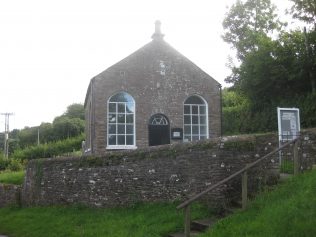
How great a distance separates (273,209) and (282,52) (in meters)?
17.2

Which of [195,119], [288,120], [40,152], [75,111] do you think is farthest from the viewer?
[75,111]

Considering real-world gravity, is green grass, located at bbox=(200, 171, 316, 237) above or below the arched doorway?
below

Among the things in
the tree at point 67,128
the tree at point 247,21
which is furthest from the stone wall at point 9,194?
the tree at point 67,128

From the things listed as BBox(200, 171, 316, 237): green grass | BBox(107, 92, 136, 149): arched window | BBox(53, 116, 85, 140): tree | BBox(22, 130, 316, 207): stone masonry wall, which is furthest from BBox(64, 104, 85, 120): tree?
BBox(200, 171, 316, 237): green grass

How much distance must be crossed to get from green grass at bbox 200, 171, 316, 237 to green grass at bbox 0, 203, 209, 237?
5.62 feet

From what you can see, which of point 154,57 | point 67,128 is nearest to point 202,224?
point 154,57

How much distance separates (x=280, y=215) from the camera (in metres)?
8.85

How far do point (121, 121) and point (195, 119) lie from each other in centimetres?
453

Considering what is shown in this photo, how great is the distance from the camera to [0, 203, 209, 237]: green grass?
11312 mm

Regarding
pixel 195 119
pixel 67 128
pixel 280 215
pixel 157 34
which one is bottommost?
pixel 280 215

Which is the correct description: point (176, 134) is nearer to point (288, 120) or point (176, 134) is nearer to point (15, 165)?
point (288, 120)

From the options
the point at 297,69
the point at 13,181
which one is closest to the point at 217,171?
the point at 297,69

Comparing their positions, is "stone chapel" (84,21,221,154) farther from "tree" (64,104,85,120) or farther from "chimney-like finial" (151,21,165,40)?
"tree" (64,104,85,120)

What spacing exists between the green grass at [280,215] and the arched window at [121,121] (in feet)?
48.8
